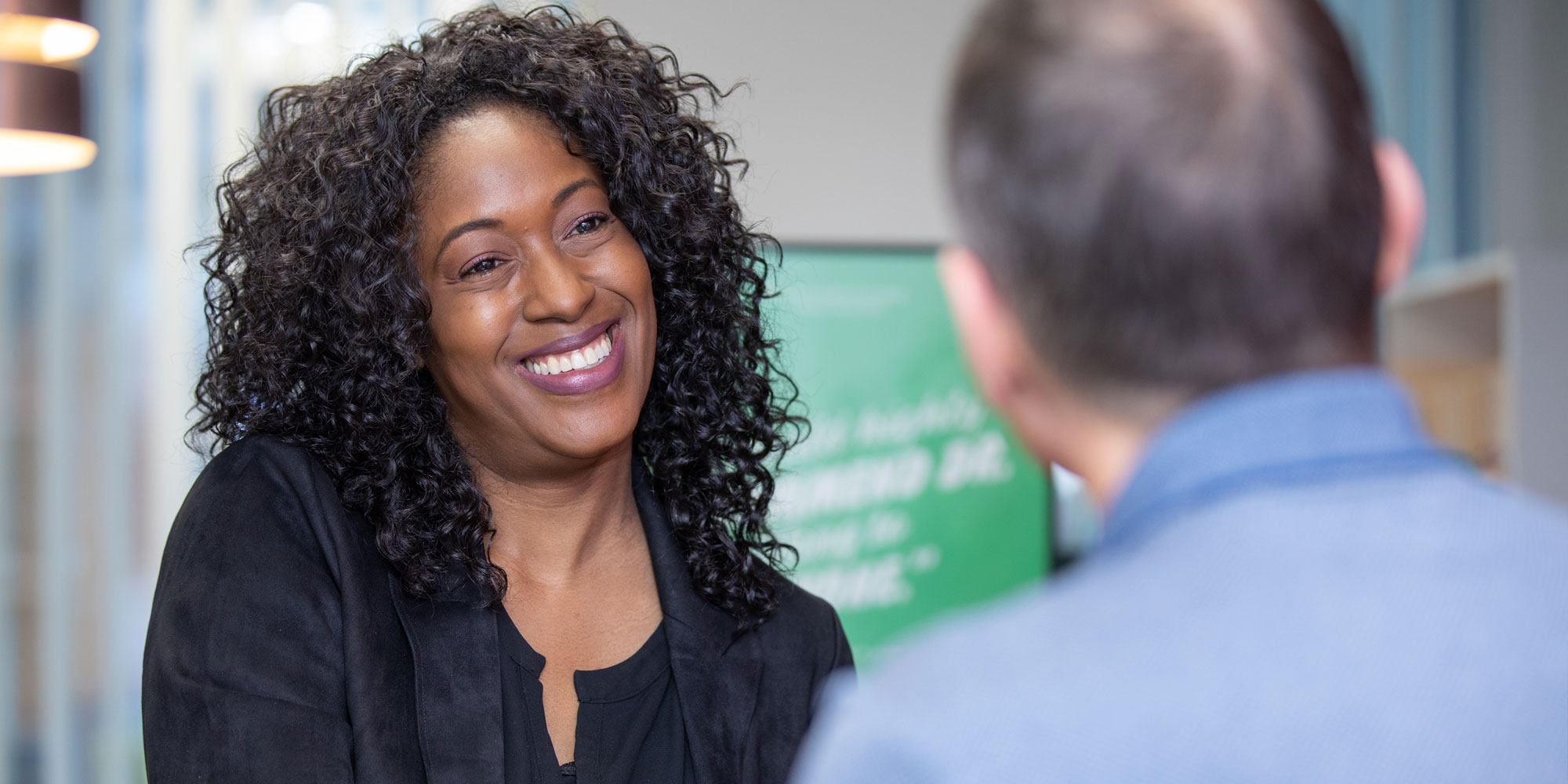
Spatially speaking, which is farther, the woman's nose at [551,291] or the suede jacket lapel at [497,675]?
the woman's nose at [551,291]

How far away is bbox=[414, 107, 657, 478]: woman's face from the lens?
1.51m

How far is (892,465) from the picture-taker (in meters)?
3.64

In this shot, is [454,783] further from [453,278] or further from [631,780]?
[453,278]

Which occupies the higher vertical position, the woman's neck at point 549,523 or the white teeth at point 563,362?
the white teeth at point 563,362

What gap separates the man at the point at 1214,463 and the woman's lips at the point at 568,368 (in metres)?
0.89

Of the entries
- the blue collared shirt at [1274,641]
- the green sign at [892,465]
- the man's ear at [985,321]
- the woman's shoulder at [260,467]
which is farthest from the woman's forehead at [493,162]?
the green sign at [892,465]

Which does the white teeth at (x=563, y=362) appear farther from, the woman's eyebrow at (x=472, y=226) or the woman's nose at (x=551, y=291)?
the woman's eyebrow at (x=472, y=226)

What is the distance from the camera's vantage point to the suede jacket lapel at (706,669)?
1.52 meters

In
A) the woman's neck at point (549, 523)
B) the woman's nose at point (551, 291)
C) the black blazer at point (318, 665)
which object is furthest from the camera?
the woman's neck at point (549, 523)

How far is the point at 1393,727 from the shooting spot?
0.54 meters

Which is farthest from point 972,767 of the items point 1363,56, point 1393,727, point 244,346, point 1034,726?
point 1363,56

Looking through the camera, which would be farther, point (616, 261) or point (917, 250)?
point (917, 250)

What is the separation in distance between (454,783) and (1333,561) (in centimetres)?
104

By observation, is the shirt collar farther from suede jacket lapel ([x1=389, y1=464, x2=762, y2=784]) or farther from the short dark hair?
suede jacket lapel ([x1=389, y1=464, x2=762, y2=784])
